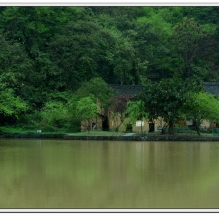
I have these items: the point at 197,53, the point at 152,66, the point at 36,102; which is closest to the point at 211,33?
the point at 197,53

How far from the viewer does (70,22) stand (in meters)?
42.2

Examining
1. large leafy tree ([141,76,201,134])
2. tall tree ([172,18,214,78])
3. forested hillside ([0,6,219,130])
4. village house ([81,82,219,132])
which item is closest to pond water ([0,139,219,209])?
large leafy tree ([141,76,201,134])

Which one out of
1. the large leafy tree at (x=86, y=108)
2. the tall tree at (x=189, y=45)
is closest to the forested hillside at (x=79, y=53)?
the tall tree at (x=189, y=45)

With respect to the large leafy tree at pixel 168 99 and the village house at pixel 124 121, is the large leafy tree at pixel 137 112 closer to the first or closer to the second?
the large leafy tree at pixel 168 99

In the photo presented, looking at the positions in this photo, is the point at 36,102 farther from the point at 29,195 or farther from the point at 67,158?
the point at 29,195

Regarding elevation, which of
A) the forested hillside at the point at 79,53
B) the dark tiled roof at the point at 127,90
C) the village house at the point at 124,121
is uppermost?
the forested hillside at the point at 79,53

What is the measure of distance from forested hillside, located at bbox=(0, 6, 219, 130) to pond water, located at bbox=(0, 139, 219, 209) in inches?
654

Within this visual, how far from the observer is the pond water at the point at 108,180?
10.3m

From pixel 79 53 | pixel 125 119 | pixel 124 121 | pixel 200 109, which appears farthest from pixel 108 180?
pixel 79 53

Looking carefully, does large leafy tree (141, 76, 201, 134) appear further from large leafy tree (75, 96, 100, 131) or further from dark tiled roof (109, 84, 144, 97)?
dark tiled roof (109, 84, 144, 97)

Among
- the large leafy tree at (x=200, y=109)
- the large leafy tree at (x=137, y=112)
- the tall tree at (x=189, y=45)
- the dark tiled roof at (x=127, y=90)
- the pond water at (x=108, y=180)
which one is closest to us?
the pond water at (x=108, y=180)

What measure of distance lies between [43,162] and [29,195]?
6.11 m

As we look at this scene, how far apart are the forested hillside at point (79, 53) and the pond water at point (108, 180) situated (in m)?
16.6

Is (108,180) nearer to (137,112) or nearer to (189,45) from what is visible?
(137,112)
